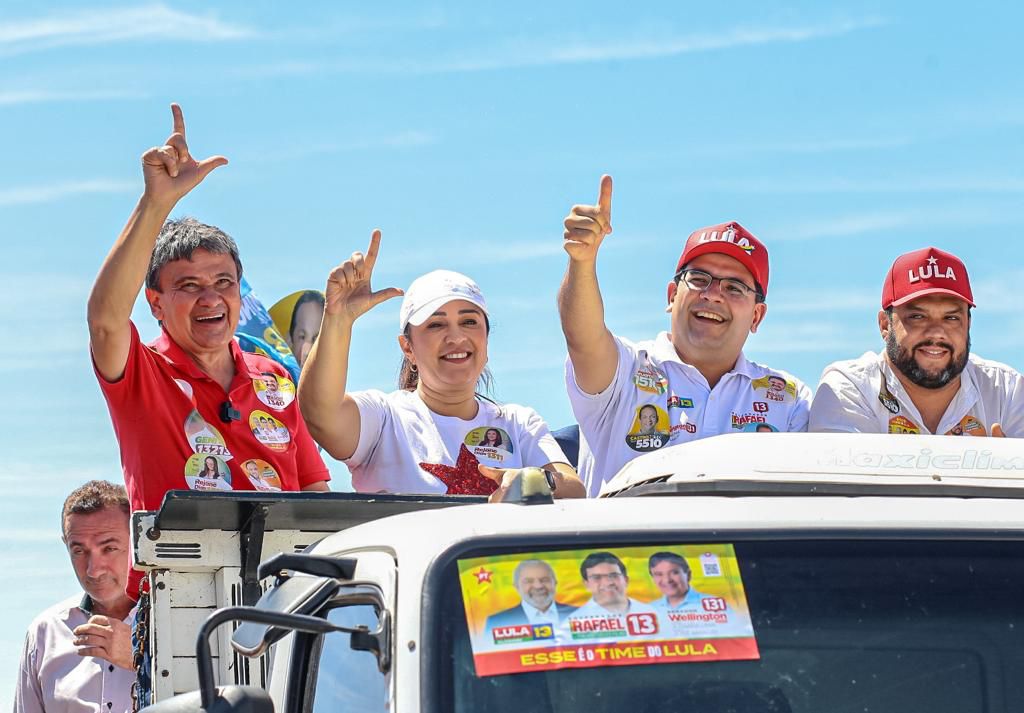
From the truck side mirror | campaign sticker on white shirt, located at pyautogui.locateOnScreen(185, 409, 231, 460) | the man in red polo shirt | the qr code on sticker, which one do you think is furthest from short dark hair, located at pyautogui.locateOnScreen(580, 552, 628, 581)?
campaign sticker on white shirt, located at pyautogui.locateOnScreen(185, 409, 231, 460)

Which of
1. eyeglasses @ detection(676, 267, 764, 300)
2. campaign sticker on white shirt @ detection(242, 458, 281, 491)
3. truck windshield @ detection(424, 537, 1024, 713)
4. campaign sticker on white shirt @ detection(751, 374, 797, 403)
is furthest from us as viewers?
eyeglasses @ detection(676, 267, 764, 300)

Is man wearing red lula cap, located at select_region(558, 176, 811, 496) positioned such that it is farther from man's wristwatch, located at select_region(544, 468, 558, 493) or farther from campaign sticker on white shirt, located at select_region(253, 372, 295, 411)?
campaign sticker on white shirt, located at select_region(253, 372, 295, 411)

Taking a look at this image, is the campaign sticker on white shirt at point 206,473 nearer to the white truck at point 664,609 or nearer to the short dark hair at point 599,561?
the white truck at point 664,609

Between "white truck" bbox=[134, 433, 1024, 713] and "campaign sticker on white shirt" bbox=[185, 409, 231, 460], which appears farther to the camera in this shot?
"campaign sticker on white shirt" bbox=[185, 409, 231, 460]

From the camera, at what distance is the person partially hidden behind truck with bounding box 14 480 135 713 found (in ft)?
18.8

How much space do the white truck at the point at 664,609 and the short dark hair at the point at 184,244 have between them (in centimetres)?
255

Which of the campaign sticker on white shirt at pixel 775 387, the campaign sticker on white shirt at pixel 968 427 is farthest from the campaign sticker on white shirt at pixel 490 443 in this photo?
the campaign sticker on white shirt at pixel 968 427

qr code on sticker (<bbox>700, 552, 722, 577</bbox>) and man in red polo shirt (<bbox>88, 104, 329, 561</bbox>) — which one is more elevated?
man in red polo shirt (<bbox>88, 104, 329, 561</bbox>)

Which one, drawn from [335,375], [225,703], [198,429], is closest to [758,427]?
[335,375]

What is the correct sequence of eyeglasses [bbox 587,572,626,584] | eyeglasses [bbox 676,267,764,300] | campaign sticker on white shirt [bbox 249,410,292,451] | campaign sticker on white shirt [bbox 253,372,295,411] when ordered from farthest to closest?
eyeglasses [bbox 676,267,764,300] < campaign sticker on white shirt [bbox 253,372,295,411] < campaign sticker on white shirt [bbox 249,410,292,451] < eyeglasses [bbox 587,572,626,584]

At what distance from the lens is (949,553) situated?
125 inches

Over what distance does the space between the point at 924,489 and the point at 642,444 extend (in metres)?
2.22

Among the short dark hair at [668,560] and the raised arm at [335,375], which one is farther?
the raised arm at [335,375]

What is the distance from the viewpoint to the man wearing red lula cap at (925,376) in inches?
231
